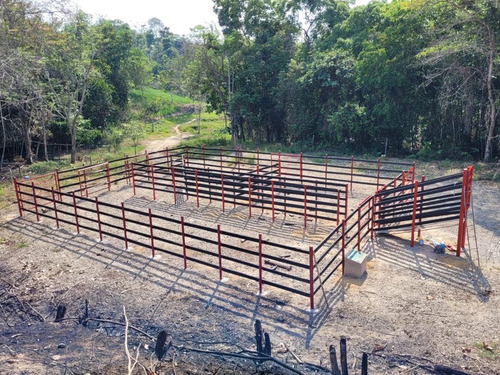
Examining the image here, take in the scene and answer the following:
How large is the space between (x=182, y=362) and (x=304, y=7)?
2838 centimetres

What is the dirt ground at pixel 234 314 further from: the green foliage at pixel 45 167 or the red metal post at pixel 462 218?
the green foliage at pixel 45 167

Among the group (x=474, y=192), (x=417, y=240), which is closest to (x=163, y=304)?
(x=417, y=240)

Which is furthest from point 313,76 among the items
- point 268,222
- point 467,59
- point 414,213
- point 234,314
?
point 234,314

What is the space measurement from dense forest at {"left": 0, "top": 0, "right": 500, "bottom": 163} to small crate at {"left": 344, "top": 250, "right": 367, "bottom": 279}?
13.6 m

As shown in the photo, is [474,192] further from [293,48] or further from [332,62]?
[293,48]

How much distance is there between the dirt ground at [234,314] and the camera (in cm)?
607

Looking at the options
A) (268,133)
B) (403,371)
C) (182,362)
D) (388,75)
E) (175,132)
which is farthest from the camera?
(175,132)

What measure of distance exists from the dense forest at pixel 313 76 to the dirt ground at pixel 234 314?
1070 centimetres

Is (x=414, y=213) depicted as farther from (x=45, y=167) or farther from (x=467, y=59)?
(x=45, y=167)

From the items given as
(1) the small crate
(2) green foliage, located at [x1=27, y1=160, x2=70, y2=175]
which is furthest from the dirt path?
(1) the small crate

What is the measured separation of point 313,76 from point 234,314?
20.5m

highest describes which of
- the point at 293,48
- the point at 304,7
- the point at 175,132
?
the point at 304,7

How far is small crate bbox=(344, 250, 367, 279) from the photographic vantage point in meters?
8.38

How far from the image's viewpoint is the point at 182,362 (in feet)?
20.1
